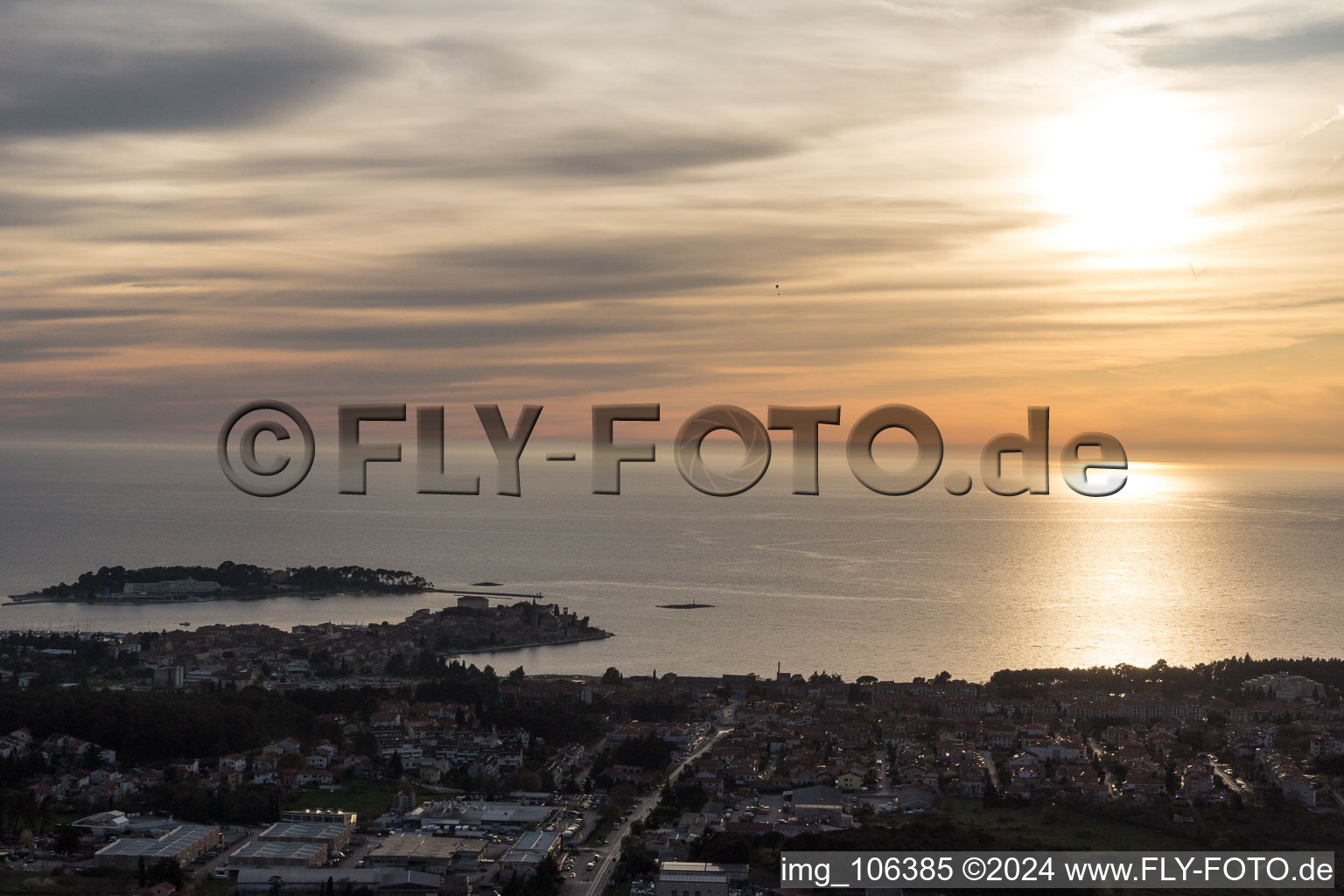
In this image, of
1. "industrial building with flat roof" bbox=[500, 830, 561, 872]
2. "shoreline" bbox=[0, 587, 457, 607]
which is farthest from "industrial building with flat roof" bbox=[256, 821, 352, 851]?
"shoreline" bbox=[0, 587, 457, 607]

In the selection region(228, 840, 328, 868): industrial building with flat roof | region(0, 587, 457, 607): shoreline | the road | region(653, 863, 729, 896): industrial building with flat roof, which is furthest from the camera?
region(0, 587, 457, 607): shoreline

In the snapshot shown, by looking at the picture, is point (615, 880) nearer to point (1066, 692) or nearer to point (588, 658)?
point (1066, 692)

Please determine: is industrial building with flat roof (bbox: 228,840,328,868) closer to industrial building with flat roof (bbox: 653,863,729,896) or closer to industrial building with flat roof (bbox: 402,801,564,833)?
industrial building with flat roof (bbox: 402,801,564,833)

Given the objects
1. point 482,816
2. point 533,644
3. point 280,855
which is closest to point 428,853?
point 280,855

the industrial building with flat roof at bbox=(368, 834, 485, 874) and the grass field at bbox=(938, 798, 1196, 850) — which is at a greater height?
the industrial building with flat roof at bbox=(368, 834, 485, 874)

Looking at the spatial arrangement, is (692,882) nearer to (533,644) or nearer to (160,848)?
(160,848)

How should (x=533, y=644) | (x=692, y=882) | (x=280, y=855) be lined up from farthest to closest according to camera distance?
(x=533, y=644) → (x=280, y=855) → (x=692, y=882)

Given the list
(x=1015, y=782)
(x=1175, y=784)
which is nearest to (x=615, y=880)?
(x=1015, y=782)
